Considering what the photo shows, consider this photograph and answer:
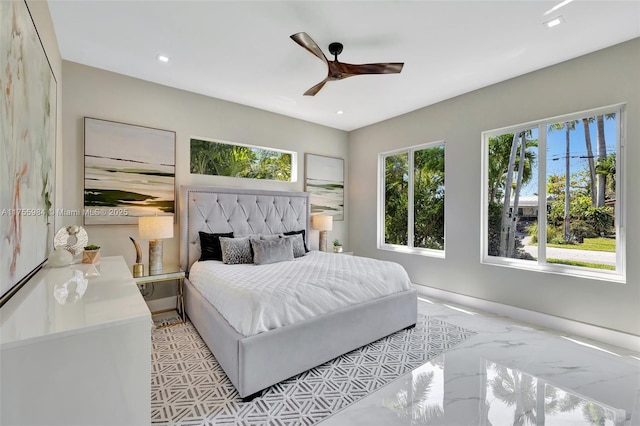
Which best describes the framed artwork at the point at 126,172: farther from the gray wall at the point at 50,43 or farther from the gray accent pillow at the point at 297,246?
the gray accent pillow at the point at 297,246

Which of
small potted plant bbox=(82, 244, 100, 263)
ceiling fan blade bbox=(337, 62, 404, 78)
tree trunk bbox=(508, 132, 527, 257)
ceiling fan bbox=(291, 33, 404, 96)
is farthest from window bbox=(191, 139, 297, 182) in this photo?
tree trunk bbox=(508, 132, 527, 257)

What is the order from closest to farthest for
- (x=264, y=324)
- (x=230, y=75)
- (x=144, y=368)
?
1. (x=144, y=368)
2. (x=264, y=324)
3. (x=230, y=75)

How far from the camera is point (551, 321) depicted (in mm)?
3002

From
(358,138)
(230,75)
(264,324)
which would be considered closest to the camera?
(264,324)

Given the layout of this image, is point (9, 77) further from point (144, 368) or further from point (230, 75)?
point (230, 75)

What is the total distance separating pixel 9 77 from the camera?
46.9 inches

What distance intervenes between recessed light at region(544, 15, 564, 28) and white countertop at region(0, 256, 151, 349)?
3.38 meters

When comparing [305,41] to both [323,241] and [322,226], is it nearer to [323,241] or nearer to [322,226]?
[322,226]

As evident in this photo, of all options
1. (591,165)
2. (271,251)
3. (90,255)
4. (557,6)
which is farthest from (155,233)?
(591,165)

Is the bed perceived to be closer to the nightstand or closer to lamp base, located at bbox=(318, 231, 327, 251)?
the nightstand

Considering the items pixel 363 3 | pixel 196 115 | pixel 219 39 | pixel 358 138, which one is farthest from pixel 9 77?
pixel 358 138

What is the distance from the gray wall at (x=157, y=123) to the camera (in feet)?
9.56

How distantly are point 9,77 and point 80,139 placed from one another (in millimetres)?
2128

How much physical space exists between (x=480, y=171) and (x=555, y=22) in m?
1.66
